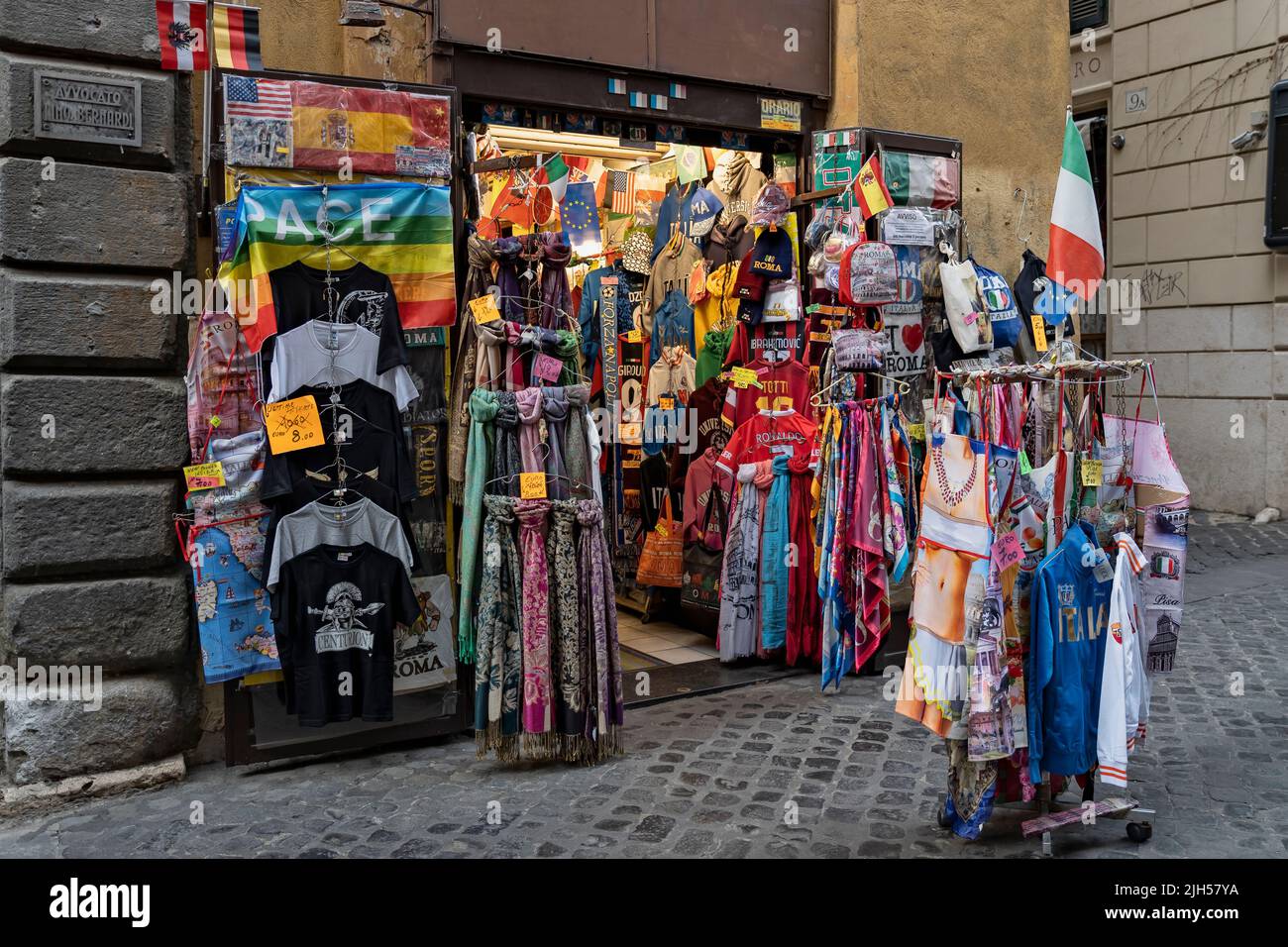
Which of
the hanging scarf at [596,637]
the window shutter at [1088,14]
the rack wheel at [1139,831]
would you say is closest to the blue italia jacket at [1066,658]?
the rack wheel at [1139,831]

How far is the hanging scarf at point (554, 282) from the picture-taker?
5.13m

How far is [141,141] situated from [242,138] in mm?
396

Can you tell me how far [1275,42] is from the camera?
36.8 ft

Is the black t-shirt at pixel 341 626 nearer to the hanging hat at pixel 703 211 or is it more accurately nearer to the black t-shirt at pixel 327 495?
the black t-shirt at pixel 327 495

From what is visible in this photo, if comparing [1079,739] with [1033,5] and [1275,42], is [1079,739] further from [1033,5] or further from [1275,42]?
[1275,42]

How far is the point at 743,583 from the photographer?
21.7 ft

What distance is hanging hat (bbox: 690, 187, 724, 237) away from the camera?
719 cm

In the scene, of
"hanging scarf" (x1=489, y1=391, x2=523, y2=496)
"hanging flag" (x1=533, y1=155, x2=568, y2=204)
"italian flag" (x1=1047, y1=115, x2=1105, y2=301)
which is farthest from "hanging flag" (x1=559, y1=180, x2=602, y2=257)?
"italian flag" (x1=1047, y1=115, x2=1105, y2=301)

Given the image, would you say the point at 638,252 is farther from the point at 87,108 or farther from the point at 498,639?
the point at 87,108

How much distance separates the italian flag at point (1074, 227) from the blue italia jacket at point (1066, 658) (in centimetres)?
97

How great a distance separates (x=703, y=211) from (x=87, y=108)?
3.67 metres

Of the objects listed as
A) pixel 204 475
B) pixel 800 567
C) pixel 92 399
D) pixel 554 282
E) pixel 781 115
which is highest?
pixel 781 115

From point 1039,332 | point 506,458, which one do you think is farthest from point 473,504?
point 1039,332

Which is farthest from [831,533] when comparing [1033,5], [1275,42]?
[1275,42]
